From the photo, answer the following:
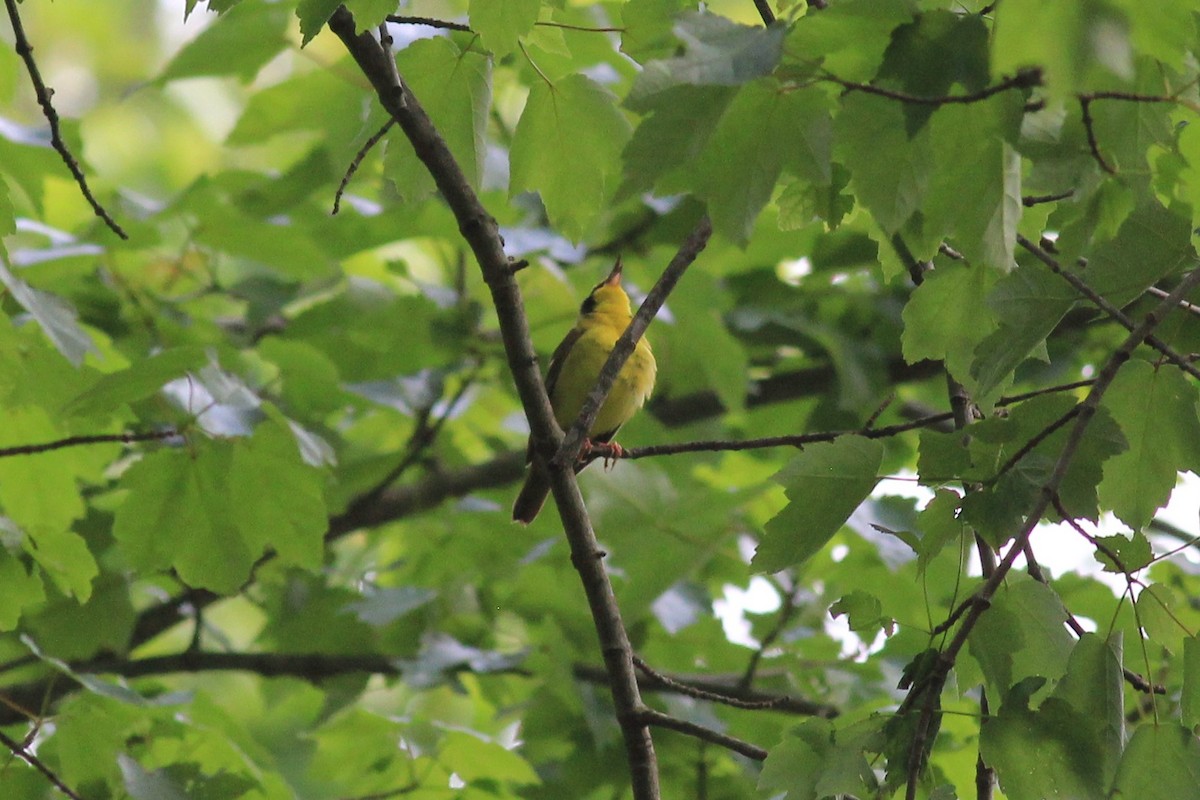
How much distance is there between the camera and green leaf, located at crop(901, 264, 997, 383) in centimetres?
207

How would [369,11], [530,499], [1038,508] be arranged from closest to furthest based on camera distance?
[1038,508], [369,11], [530,499]

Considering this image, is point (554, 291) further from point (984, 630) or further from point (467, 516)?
point (984, 630)

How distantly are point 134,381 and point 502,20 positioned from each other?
127cm

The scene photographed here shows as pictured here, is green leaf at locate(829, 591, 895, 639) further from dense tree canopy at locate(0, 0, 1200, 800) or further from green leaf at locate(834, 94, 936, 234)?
green leaf at locate(834, 94, 936, 234)

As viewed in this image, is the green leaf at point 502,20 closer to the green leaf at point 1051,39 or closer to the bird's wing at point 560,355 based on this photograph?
the green leaf at point 1051,39

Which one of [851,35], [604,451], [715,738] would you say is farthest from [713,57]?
[604,451]

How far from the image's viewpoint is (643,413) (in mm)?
4898

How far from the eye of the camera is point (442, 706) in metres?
6.26

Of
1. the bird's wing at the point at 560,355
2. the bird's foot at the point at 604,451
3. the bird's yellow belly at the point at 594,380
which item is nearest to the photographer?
the bird's foot at the point at 604,451

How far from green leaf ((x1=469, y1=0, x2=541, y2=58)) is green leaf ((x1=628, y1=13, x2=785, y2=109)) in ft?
1.50

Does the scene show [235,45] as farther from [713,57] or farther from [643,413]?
[713,57]

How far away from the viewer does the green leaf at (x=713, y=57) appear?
1370 mm

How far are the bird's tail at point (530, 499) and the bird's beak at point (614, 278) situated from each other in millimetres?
808

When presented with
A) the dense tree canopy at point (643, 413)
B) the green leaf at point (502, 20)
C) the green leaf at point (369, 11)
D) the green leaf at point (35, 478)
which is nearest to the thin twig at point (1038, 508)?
the dense tree canopy at point (643, 413)
